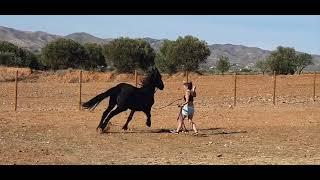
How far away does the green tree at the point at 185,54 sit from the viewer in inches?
2628

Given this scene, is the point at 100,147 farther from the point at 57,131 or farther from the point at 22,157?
the point at 57,131

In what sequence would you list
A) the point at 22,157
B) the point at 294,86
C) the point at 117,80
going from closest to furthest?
the point at 22,157 < the point at 294,86 < the point at 117,80

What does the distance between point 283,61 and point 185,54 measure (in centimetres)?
1422

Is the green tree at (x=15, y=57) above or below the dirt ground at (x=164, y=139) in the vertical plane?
above

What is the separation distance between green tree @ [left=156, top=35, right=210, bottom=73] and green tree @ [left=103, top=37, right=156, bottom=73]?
110 inches

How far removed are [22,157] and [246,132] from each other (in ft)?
22.4

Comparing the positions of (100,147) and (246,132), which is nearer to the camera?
(100,147)

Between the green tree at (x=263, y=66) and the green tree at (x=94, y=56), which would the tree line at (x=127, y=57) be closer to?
the green tree at (x=94, y=56)

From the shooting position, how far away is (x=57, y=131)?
48.7 feet

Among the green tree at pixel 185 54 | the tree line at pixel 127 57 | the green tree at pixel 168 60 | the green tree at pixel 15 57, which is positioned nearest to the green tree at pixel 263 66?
the tree line at pixel 127 57

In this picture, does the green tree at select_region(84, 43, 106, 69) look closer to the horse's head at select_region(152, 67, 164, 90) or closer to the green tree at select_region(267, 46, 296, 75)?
the green tree at select_region(267, 46, 296, 75)

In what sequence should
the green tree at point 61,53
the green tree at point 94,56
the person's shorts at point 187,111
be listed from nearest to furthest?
the person's shorts at point 187,111 < the green tree at point 61,53 < the green tree at point 94,56

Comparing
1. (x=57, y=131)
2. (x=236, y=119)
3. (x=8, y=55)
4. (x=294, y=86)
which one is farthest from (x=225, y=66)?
(x=57, y=131)

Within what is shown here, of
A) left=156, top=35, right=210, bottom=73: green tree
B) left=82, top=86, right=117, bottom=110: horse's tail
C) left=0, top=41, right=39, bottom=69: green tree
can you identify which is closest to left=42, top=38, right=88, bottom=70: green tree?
left=0, top=41, right=39, bottom=69: green tree
